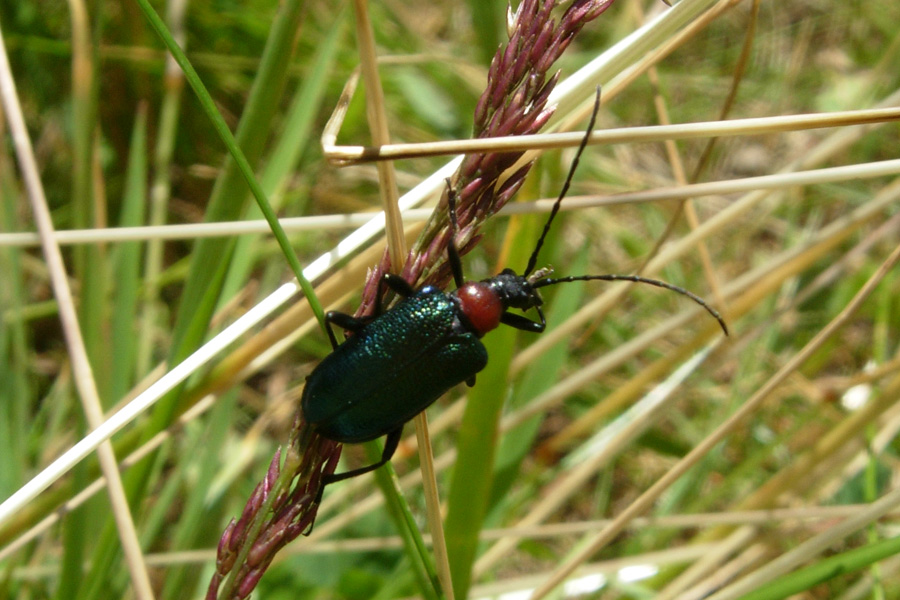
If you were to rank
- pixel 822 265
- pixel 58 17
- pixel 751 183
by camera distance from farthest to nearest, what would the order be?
pixel 822 265 < pixel 58 17 < pixel 751 183

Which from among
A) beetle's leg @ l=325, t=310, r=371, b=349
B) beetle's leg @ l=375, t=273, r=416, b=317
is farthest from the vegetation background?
beetle's leg @ l=375, t=273, r=416, b=317

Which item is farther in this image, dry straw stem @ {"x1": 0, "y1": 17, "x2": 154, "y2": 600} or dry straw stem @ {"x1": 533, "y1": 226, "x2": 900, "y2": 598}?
dry straw stem @ {"x1": 533, "y1": 226, "x2": 900, "y2": 598}

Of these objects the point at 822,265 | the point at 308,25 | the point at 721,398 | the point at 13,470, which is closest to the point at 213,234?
the point at 13,470

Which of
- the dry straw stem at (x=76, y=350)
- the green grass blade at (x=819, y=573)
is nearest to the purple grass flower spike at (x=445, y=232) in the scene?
the dry straw stem at (x=76, y=350)

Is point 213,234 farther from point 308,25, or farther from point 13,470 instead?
point 308,25

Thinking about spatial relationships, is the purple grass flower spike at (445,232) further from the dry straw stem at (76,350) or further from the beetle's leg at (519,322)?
the beetle's leg at (519,322)

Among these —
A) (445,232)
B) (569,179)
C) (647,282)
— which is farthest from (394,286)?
(647,282)

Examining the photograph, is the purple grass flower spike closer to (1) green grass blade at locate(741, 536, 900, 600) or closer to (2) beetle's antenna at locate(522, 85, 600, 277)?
(2) beetle's antenna at locate(522, 85, 600, 277)
